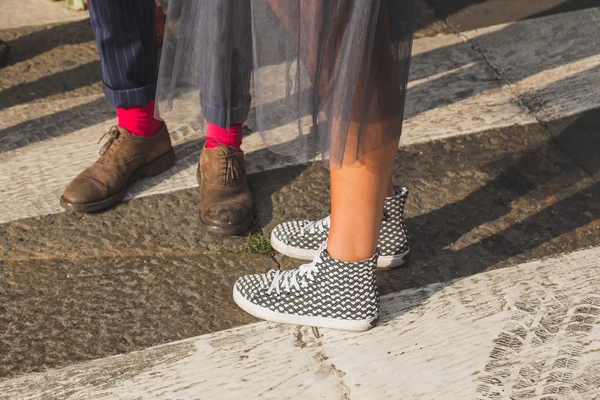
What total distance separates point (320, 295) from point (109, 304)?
0.67 metres

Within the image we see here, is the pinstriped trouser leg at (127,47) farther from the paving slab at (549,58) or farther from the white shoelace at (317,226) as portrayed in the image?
the paving slab at (549,58)

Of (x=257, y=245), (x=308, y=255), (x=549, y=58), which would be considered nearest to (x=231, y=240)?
(x=257, y=245)

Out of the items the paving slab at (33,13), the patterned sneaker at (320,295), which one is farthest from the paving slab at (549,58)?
the paving slab at (33,13)

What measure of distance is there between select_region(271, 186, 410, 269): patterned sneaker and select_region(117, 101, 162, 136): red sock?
0.69 m

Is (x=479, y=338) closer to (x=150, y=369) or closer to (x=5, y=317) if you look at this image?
(x=150, y=369)

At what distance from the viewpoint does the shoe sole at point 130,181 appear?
9.07 ft

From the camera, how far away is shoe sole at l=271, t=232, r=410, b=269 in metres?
2.49

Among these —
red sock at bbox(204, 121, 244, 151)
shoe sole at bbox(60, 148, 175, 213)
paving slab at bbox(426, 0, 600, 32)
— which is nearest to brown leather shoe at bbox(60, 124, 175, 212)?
shoe sole at bbox(60, 148, 175, 213)

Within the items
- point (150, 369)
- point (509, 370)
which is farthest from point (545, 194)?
point (150, 369)

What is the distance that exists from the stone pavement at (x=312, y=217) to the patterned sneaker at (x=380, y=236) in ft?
0.17

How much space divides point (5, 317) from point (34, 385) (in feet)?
1.04

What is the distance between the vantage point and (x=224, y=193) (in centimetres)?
273

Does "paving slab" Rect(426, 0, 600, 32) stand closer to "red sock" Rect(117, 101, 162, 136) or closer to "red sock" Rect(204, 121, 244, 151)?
"red sock" Rect(204, 121, 244, 151)

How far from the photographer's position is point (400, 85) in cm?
191
